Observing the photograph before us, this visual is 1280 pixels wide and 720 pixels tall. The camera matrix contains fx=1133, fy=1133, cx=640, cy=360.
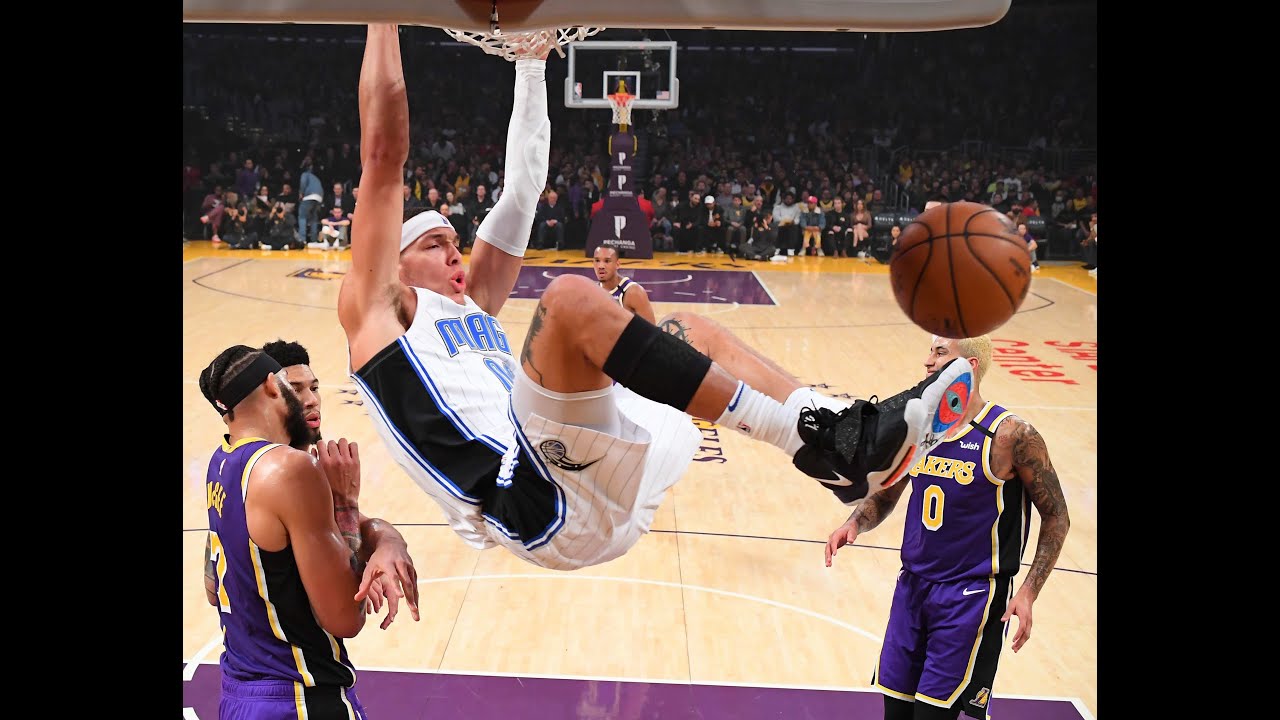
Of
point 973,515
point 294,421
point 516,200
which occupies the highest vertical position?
point 516,200

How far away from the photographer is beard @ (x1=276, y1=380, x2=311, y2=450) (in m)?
3.40

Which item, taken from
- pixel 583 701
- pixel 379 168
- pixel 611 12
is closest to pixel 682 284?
pixel 583 701

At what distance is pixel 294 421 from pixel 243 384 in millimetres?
215

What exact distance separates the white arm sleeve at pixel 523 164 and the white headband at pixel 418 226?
200 millimetres

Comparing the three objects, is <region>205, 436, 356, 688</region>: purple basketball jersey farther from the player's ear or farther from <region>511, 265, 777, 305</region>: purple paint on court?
<region>511, 265, 777, 305</region>: purple paint on court

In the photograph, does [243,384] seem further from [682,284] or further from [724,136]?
[724,136]

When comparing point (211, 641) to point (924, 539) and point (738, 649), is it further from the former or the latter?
point (924, 539)

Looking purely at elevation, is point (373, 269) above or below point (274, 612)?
above

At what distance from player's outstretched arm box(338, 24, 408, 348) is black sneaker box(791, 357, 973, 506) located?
1466 mm

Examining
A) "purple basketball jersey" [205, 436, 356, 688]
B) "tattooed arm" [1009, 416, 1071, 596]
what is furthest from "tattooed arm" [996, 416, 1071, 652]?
"purple basketball jersey" [205, 436, 356, 688]

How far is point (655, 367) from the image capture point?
117 inches

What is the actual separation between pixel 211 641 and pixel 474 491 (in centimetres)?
267

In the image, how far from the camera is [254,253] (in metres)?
19.9

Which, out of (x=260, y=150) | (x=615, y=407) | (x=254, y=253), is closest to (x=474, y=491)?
(x=615, y=407)
